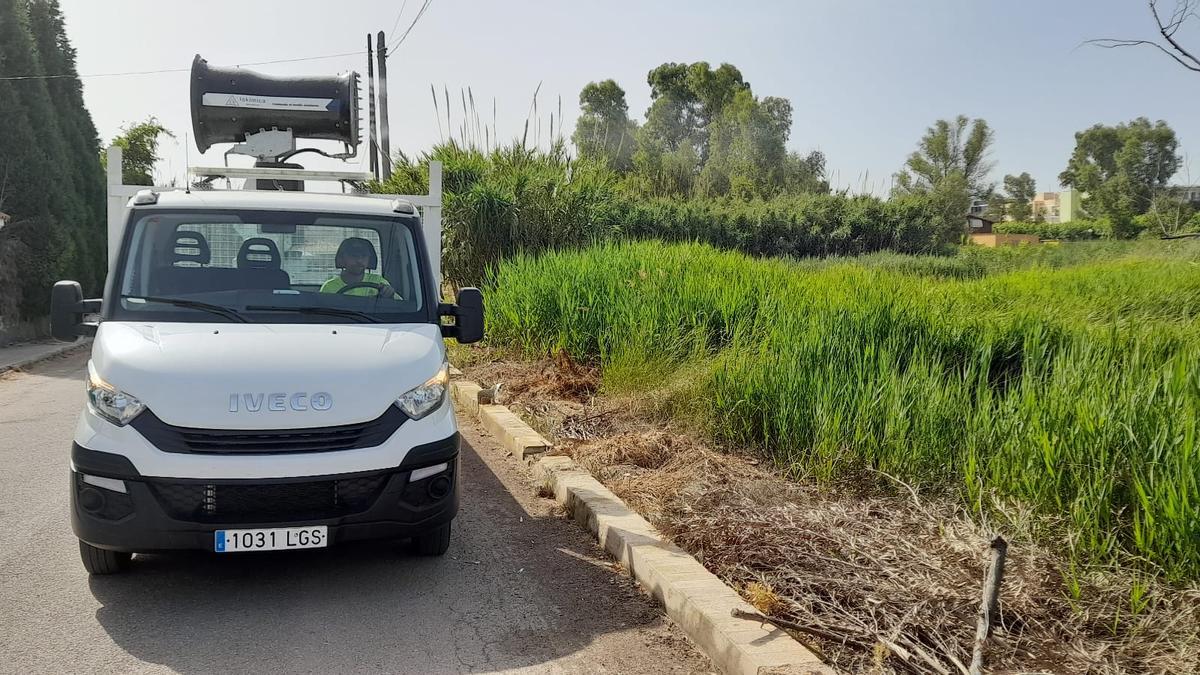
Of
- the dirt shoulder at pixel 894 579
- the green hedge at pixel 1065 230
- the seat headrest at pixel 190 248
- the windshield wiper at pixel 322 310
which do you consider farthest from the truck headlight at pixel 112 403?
the green hedge at pixel 1065 230

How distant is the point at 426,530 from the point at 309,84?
4.61 metres

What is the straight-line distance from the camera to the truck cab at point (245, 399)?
407 centimetres

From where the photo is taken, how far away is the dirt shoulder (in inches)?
132

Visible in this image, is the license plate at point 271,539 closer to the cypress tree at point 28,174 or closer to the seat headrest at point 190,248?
the seat headrest at point 190,248

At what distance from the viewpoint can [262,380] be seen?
415 centimetres

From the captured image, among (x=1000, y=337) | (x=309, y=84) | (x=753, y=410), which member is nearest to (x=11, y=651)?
(x=753, y=410)

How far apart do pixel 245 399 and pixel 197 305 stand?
0.96 meters

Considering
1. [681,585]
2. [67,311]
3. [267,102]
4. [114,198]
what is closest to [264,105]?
[267,102]

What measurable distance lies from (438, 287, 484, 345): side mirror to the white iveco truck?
18 mm

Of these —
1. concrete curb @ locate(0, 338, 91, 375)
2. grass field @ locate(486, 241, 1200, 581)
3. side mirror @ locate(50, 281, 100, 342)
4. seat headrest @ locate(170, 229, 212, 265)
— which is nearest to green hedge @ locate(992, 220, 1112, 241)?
grass field @ locate(486, 241, 1200, 581)

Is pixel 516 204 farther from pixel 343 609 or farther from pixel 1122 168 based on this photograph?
pixel 1122 168

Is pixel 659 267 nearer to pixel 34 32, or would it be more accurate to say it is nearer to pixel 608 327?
pixel 608 327

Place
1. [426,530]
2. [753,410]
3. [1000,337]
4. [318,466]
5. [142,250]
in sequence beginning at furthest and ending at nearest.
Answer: [1000,337] < [753,410] < [142,250] < [426,530] < [318,466]

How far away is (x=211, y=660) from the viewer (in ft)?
12.2
